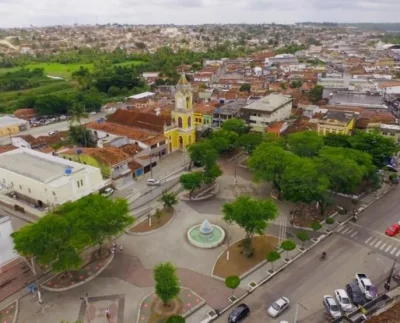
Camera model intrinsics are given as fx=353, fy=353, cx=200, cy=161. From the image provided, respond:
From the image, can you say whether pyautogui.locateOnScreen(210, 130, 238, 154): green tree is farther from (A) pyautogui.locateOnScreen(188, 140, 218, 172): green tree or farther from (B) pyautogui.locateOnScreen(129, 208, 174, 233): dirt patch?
(B) pyautogui.locateOnScreen(129, 208, 174, 233): dirt patch

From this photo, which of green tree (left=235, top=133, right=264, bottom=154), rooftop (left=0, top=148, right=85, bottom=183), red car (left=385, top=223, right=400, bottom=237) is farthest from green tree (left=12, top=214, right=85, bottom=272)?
green tree (left=235, top=133, right=264, bottom=154)

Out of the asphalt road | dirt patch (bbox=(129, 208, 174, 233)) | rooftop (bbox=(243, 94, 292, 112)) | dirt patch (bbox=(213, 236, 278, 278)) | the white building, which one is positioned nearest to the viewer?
the asphalt road

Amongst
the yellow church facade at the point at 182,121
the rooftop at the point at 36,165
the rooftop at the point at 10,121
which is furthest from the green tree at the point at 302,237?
the rooftop at the point at 10,121

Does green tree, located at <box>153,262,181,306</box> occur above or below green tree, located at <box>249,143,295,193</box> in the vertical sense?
below

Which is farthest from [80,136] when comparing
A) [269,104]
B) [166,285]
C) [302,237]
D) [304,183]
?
[302,237]

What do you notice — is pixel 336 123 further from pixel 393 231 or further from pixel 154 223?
pixel 154 223

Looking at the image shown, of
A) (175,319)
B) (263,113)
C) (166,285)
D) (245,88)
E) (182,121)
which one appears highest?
(182,121)

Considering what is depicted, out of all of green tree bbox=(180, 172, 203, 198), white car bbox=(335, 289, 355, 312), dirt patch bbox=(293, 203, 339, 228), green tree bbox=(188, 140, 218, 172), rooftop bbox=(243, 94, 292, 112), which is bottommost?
dirt patch bbox=(293, 203, 339, 228)
